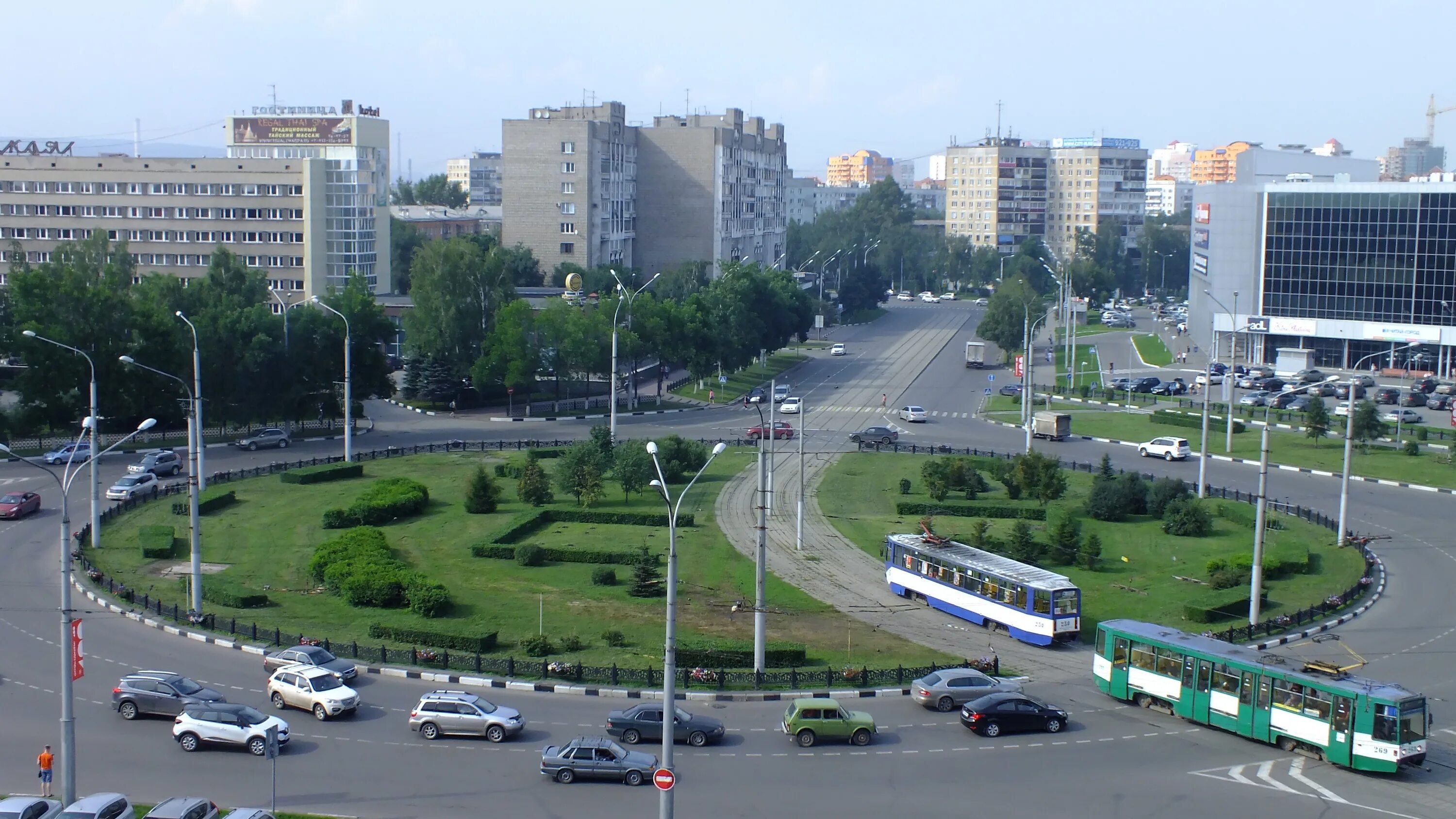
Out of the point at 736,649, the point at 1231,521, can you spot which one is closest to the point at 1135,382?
the point at 1231,521

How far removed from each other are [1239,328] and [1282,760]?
237 feet

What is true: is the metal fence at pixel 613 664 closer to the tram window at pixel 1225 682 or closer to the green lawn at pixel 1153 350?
the tram window at pixel 1225 682

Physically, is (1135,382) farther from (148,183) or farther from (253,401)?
(148,183)

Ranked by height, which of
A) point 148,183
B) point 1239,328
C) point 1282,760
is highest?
point 148,183

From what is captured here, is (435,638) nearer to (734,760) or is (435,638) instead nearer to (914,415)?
(734,760)

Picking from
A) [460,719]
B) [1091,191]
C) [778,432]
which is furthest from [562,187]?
[1091,191]

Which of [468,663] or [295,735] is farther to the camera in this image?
[468,663]

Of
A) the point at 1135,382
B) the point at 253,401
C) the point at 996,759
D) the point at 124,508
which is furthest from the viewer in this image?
the point at 1135,382

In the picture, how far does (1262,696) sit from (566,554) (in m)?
20.7

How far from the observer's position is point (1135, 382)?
267ft

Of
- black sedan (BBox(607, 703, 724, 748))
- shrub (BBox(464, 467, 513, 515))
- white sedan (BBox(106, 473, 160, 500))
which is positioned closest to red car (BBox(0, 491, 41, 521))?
white sedan (BBox(106, 473, 160, 500))

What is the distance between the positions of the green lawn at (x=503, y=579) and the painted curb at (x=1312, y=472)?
22.3m

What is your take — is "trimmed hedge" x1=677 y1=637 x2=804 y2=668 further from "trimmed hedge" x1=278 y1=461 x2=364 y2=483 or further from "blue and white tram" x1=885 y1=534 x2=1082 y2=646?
"trimmed hedge" x1=278 y1=461 x2=364 y2=483

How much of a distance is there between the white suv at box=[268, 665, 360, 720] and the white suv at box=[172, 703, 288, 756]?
1602mm
